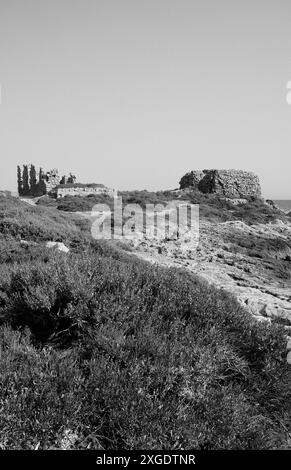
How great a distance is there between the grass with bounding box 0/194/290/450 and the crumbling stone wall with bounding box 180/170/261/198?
3982 cm

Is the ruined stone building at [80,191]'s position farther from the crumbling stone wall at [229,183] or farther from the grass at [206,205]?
the crumbling stone wall at [229,183]

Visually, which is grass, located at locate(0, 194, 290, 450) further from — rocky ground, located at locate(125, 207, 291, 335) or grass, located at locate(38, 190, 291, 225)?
grass, located at locate(38, 190, 291, 225)

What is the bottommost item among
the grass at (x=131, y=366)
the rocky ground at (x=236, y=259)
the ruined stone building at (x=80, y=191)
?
the rocky ground at (x=236, y=259)

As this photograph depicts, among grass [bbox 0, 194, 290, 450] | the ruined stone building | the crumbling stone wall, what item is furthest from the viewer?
the crumbling stone wall

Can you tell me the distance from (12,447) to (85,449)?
21.1 inches

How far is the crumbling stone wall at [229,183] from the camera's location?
146 feet

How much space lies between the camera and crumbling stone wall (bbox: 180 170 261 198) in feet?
146

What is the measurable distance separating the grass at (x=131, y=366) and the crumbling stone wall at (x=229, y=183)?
39824mm

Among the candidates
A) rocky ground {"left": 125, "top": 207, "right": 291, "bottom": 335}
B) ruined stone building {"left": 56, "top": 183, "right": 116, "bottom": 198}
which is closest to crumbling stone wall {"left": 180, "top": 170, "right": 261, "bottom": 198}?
ruined stone building {"left": 56, "top": 183, "right": 116, "bottom": 198}

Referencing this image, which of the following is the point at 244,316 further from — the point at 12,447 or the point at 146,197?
the point at 146,197

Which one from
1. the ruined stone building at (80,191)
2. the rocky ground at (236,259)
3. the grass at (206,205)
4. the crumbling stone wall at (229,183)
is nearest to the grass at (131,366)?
the rocky ground at (236,259)

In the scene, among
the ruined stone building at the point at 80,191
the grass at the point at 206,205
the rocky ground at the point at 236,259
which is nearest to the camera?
the rocky ground at the point at 236,259

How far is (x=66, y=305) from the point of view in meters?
4.31

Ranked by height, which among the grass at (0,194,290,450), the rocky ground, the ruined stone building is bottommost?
the rocky ground
